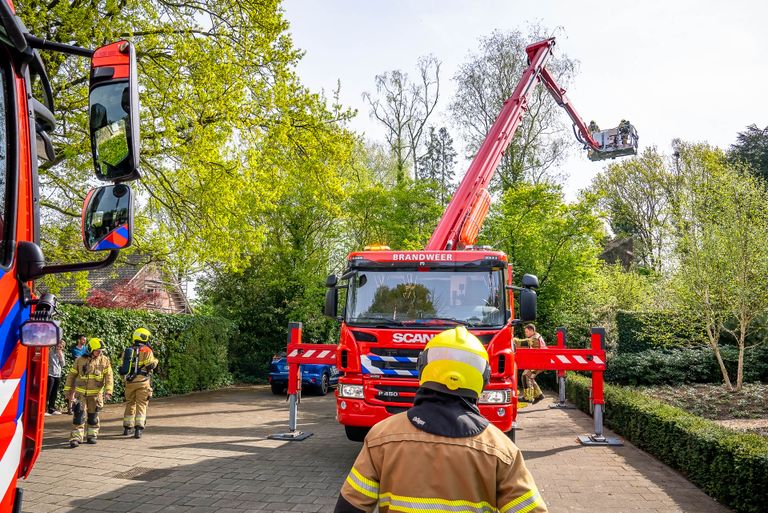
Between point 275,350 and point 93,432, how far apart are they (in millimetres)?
15625

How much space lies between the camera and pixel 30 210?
293cm

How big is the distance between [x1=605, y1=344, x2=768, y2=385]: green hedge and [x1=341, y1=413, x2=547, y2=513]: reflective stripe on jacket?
16780 mm

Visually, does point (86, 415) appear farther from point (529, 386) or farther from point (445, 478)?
point (529, 386)

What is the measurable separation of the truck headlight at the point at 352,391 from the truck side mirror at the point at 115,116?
5.38 metres

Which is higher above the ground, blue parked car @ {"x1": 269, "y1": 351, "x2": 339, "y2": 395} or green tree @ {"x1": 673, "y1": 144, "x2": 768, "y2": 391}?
green tree @ {"x1": 673, "y1": 144, "x2": 768, "y2": 391}

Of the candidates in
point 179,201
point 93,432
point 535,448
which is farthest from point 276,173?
point 535,448

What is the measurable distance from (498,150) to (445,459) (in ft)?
35.6

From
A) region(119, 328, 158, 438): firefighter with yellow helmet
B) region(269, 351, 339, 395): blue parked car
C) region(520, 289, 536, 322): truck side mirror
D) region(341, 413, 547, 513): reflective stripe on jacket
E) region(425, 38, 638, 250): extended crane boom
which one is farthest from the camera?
region(269, 351, 339, 395): blue parked car

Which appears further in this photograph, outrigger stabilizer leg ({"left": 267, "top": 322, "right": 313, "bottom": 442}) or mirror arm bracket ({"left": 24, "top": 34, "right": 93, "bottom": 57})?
outrigger stabilizer leg ({"left": 267, "top": 322, "right": 313, "bottom": 442})

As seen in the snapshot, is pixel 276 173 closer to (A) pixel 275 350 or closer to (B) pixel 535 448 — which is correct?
(B) pixel 535 448

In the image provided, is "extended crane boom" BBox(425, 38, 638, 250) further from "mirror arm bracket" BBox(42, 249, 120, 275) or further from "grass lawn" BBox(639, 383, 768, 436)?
"mirror arm bracket" BBox(42, 249, 120, 275)

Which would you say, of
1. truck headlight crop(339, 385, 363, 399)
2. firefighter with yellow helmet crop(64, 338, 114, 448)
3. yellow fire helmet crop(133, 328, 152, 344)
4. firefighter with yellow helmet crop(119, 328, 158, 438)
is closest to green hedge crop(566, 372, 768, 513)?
truck headlight crop(339, 385, 363, 399)

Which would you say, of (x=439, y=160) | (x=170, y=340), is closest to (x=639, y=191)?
(x=439, y=160)

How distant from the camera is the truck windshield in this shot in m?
7.96
